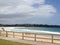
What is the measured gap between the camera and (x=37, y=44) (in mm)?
13070
